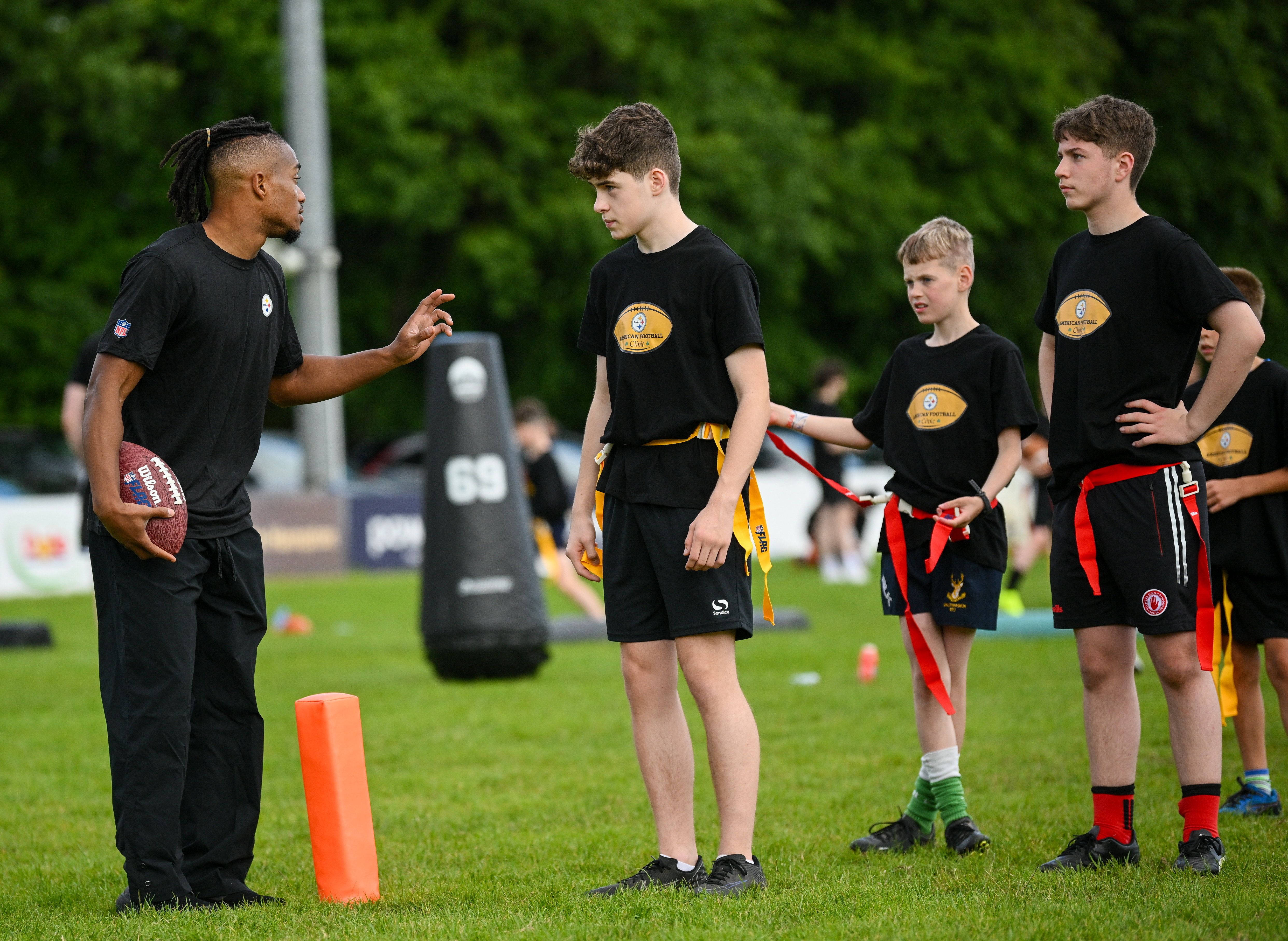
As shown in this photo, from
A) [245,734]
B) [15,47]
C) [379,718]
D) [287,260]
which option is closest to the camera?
[245,734]

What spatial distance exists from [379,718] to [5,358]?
19868 mm

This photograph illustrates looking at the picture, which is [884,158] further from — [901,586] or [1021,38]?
[901,586]

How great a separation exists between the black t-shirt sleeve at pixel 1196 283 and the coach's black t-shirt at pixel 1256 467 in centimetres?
140

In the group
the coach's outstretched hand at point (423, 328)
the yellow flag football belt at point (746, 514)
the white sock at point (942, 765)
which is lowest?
the white sock at point (942, 765)

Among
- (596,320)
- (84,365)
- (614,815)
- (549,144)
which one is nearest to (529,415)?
(84,365)

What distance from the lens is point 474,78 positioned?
25969mm

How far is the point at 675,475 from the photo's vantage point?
4387 millimetres

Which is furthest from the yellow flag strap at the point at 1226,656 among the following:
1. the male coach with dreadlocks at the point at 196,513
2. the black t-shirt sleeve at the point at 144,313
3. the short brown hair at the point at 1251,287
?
the black t-shirt sleeve at the point at 144,313

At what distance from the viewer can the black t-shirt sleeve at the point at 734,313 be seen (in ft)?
14.1

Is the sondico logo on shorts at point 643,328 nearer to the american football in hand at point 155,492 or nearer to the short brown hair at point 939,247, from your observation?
the short brown hair at point 939,247

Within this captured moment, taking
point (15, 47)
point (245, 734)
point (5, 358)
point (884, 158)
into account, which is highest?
point (15, 47)

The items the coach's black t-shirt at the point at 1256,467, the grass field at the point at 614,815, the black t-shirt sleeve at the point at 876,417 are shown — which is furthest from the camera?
the coach's black t-shirt at the point at 1256,467

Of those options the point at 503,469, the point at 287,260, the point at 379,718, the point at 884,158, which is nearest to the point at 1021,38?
the point at 884,158

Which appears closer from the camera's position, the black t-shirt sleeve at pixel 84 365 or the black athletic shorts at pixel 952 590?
the black athletic shorts at pixel 952 590
